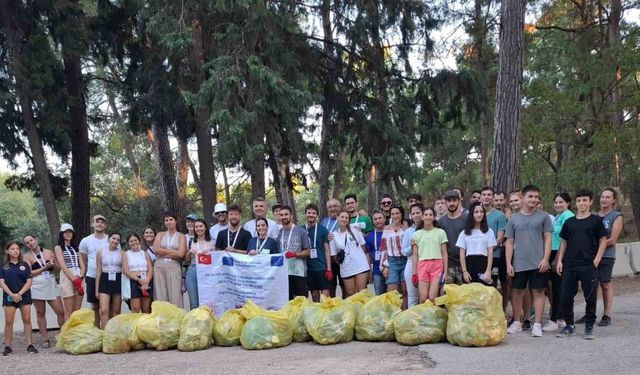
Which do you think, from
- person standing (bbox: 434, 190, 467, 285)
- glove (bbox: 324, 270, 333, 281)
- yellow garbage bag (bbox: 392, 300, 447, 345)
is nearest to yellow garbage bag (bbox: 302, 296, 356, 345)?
yellow garbage bag (bbox: 392, 300, 447, 345)

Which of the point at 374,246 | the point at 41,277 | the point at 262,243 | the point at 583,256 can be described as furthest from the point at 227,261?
the point at 583,256

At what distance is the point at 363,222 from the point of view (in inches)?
402

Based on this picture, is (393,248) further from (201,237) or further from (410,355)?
(201,237)

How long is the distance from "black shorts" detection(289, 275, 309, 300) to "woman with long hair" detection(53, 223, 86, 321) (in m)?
2.94

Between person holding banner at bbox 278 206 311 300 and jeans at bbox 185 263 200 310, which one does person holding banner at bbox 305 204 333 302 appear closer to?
person holding banner at bbox 278 206 311 300

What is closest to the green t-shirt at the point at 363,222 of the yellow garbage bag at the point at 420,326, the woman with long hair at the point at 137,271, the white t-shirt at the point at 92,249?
the yellow garbage bag at the point at 420,326

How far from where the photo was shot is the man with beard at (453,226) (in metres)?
8.40

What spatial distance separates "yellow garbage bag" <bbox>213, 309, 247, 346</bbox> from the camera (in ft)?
26.7

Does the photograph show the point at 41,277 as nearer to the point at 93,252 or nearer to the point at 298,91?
the point at 93,252

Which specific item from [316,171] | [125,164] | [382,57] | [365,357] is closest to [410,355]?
[365,357]

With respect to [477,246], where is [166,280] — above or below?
below

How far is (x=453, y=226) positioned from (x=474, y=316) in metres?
1.44

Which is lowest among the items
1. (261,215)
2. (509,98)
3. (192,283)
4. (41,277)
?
(192,283)

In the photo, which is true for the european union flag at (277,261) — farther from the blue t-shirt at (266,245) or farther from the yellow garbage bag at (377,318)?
the yellow garbage bag at (377,318)
